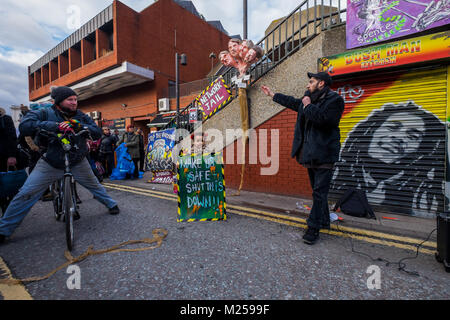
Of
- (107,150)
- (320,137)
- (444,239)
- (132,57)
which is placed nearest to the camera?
(444,239)

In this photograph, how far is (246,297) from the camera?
187 centimetres

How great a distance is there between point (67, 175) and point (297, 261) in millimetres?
2956

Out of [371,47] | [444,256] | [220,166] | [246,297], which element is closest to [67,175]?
[220,166]

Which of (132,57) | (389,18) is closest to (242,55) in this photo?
(389,18)

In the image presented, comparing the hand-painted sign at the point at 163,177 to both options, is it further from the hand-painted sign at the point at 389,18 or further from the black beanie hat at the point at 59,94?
the hand-painted sign at the point at 389,18

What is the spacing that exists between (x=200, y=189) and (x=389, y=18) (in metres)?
4.52

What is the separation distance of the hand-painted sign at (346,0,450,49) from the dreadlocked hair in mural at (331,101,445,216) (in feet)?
4.11

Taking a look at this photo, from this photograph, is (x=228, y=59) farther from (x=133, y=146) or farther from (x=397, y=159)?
(x=133, y=146)

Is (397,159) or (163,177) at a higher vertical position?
(397,159)

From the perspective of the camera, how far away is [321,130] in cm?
300

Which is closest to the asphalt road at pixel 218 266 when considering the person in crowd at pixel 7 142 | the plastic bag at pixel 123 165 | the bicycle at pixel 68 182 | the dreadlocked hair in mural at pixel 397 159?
the bicycle at pixel 68 182

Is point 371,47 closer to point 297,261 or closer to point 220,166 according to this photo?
point 220,166

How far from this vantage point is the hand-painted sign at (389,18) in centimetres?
374

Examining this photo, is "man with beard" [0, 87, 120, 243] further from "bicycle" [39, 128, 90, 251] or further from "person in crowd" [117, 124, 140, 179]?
"person in crowd" [117, 124, 140, 179]
